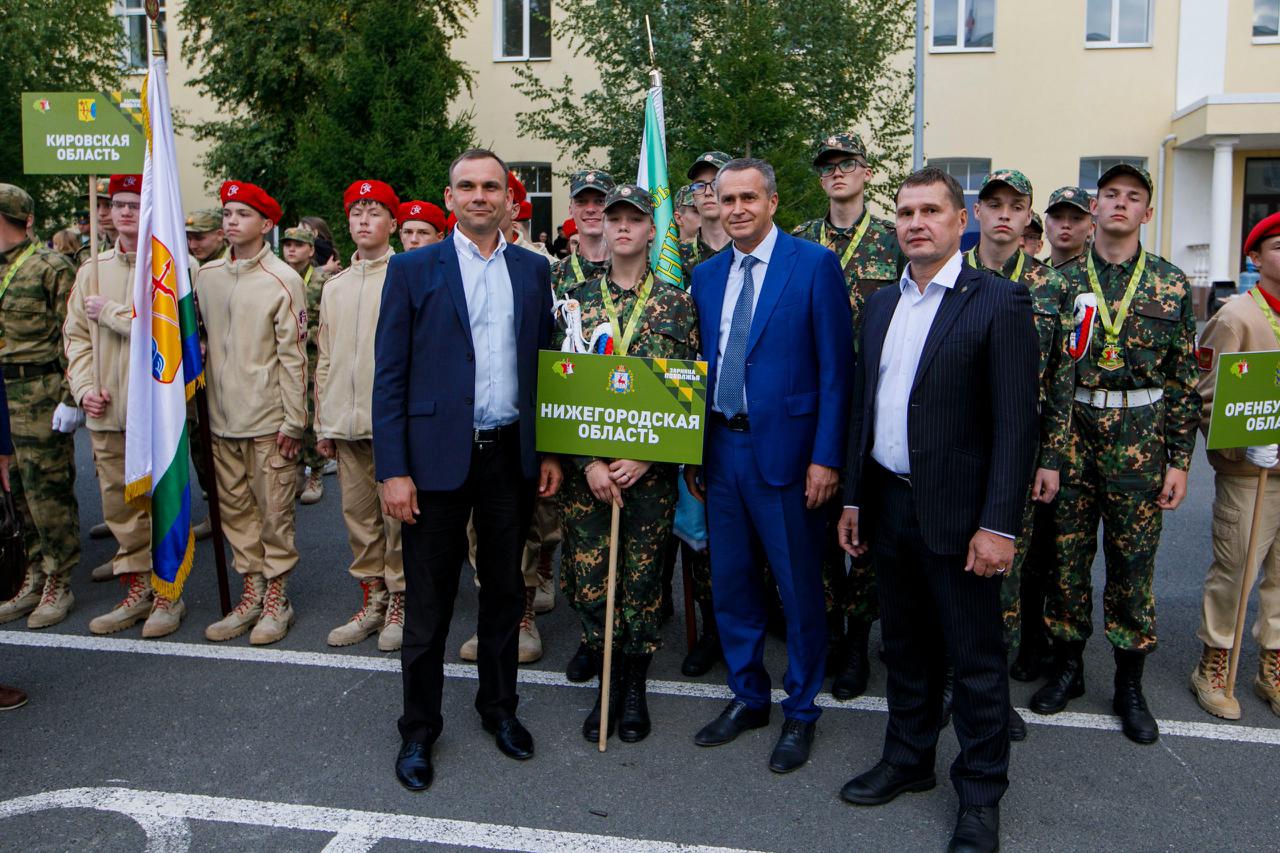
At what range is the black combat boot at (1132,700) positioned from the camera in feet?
14.0

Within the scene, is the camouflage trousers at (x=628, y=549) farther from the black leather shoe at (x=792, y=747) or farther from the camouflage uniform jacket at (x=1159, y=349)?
the camouflage uniform jacket at (x=1159, y=349)

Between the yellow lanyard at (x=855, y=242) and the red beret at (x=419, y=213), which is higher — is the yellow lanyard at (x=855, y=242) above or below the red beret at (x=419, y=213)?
below

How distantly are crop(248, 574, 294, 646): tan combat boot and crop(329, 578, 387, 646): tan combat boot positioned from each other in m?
0.26

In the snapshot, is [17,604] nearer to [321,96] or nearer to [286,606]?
[286,606]

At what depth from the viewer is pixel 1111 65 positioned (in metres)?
20.3

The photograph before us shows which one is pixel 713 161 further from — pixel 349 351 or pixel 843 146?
pixel 349 351

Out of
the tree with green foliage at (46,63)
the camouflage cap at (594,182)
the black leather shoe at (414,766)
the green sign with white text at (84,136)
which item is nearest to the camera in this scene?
the black leather shoe at (414,766)

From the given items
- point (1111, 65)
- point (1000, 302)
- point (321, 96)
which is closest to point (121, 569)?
point (1000, 302)

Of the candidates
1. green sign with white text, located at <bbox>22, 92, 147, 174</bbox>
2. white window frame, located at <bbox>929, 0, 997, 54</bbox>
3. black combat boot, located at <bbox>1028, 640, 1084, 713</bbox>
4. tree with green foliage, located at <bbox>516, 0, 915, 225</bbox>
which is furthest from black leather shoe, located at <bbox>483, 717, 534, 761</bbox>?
white window frame, located at <bbox>929, 0, 997, 54</bbox>

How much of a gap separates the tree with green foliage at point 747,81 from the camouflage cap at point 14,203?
4702 millimetres

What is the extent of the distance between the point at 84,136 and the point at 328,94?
9.16 meters

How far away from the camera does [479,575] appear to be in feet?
13.9

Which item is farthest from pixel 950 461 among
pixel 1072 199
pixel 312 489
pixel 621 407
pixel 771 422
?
pixel 312 489

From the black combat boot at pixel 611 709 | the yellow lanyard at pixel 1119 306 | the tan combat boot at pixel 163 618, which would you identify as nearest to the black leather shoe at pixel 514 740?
the black combat boot at pixel 611 709
